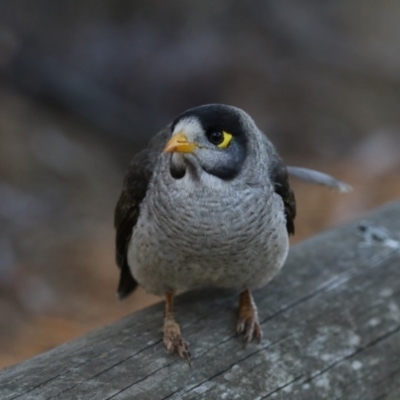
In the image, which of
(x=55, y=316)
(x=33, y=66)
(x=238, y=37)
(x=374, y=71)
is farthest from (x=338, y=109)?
(x=55, y=316)

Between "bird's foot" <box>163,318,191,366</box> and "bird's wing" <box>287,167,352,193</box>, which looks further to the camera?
"bird's wing" <box>287,167,352,193</box>

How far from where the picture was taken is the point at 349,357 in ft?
11.8

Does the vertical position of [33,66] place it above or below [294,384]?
above

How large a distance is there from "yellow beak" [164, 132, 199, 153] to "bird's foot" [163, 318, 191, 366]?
Result: 2.50ft

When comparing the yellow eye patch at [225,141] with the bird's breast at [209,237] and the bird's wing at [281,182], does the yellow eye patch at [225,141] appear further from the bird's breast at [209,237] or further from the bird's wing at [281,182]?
the bird's wing at [281,182]

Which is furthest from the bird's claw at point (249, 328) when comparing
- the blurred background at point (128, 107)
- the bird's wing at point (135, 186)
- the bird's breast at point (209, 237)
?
the blurred background at point (128, 107)

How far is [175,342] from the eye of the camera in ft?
11.0

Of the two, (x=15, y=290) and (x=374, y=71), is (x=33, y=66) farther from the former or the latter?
(x=374, y=71)

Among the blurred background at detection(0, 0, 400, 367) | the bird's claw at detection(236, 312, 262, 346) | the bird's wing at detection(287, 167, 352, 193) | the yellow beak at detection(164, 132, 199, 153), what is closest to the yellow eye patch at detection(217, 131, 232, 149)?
the yellow beak at detection(164, 132, 199, 153)

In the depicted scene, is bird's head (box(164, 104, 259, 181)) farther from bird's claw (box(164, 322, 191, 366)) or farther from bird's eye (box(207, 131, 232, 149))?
bird's claw (box(164, 322, 191, 366))

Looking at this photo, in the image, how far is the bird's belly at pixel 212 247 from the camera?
11.7ft

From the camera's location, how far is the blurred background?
723 centimetres

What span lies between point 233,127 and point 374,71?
7.92 meters

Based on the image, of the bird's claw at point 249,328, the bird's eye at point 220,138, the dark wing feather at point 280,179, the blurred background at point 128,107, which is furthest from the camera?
the blurred background at point 128,107
